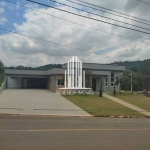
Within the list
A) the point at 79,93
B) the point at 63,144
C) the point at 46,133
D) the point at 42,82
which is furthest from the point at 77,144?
the point at 42,82

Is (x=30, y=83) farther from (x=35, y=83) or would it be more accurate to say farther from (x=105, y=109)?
(x=105, y=109)

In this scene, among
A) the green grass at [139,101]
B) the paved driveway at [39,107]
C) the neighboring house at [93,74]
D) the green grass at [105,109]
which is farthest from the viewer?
the neighboring house at [93,74]

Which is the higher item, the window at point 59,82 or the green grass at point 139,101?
the window at point 59,82

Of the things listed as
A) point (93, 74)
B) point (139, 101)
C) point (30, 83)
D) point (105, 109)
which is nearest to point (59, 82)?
point (93, 74)

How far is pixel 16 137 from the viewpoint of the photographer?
7379mm

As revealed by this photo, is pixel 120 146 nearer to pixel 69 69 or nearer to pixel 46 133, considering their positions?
pixel 46 133

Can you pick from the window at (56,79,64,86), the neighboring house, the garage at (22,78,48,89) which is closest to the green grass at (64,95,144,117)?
the window at (56,79,64,86)

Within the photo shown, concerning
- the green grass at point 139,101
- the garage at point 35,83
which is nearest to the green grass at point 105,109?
the green grass at point 139,101

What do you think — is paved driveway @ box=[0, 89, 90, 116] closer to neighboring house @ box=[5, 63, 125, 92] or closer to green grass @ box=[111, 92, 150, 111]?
green grass @ box=[111, 92, 150, 111]

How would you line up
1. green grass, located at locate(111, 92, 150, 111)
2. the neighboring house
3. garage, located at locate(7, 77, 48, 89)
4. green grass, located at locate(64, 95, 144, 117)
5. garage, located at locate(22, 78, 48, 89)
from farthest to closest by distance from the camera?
garage, located at locate(22, 78, 48, 89), garage, located at locate(7, 77, 48, 89), the neighboring house, green grass, located at locate(111, 92, 150, 111), green grass, located at locate(64, 95, 144, 117)

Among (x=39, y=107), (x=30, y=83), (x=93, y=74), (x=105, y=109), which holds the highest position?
(x=93, y=74)

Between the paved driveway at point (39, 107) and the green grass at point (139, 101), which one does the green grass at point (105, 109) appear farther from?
the green grass at point (139, 101)

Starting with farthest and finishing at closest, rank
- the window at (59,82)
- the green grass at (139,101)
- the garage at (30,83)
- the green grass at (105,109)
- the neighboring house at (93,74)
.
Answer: the garage at (30,83)
the neighboring house at (93,74)
the window at (59,82)
the green grass at (139,101)
the green grass at (105,109)

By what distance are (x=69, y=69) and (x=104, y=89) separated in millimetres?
9242
